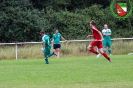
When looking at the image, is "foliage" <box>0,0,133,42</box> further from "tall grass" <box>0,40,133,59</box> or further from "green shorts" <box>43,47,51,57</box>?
"green shorts" <box>43,47,51,57</box>

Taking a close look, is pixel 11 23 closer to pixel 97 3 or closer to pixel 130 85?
pixel 97 3

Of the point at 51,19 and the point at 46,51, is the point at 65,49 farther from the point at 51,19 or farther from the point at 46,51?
the point at 51,19

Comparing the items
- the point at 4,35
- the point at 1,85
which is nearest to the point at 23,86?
the point at 1,85

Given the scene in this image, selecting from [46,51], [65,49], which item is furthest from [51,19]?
[46,51]

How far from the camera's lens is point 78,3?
56.2 metres

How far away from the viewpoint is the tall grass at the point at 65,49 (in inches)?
1308

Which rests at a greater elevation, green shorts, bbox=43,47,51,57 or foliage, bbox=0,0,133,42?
foliage, bbox=0,0,133,42

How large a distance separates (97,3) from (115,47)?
22.0 m

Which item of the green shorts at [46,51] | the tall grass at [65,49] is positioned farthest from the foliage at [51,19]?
the green shorts at [46,51]

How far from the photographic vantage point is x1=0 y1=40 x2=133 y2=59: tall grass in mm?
33219

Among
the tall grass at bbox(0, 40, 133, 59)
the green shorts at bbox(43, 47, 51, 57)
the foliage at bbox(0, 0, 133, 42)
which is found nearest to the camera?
the green shorts at bbox(43, 47, 51, 57)

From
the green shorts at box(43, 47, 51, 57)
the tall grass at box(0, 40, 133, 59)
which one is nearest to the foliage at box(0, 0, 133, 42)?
the tall grass at box(0, 40, 133, 59)

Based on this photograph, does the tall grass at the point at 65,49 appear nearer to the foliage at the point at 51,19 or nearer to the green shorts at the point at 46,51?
the green shorts at the point at 46,51

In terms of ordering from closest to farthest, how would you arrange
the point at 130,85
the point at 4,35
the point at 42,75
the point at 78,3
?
the point at 130,85 → the point at 42,75 → the point at 4,35 → the point at 78,3
